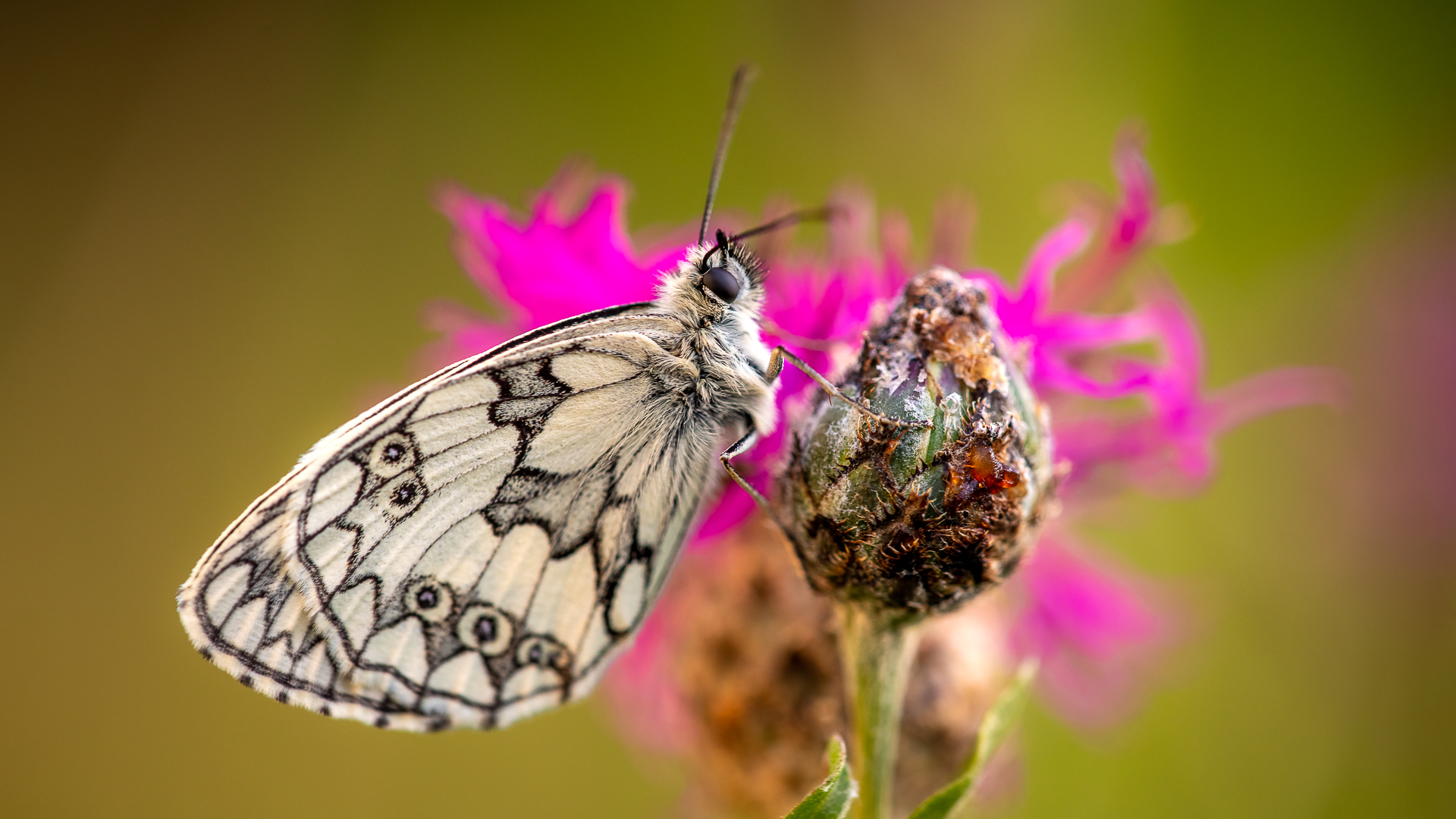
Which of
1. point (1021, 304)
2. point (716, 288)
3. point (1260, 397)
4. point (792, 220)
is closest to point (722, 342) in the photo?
point (716, 288)

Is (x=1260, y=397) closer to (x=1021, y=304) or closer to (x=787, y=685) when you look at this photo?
(x=1021, y=304)

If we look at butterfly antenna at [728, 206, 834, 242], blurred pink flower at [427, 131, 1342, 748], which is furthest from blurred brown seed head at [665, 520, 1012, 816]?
butterfly antenna at [728, 206, 834, 242]

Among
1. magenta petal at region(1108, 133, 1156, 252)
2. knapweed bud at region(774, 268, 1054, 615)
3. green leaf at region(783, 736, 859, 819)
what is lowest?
green leaf at region(783, 736, 859, 819)

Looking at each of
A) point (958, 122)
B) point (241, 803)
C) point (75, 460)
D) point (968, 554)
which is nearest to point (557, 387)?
point (968, 554)

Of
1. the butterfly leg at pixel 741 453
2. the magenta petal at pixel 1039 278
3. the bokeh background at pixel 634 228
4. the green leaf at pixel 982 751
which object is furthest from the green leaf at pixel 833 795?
the bokeh background at pixel 634 228

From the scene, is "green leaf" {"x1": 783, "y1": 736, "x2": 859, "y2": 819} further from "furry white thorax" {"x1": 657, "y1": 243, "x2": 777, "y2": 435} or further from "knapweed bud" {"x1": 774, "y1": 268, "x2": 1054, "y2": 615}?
"furry white thorax" {"x1": 657, "y1": 243, "x2": 777, "y2": 435}

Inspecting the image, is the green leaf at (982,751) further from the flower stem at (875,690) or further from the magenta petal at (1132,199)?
the magenta petal at (1132,199)
